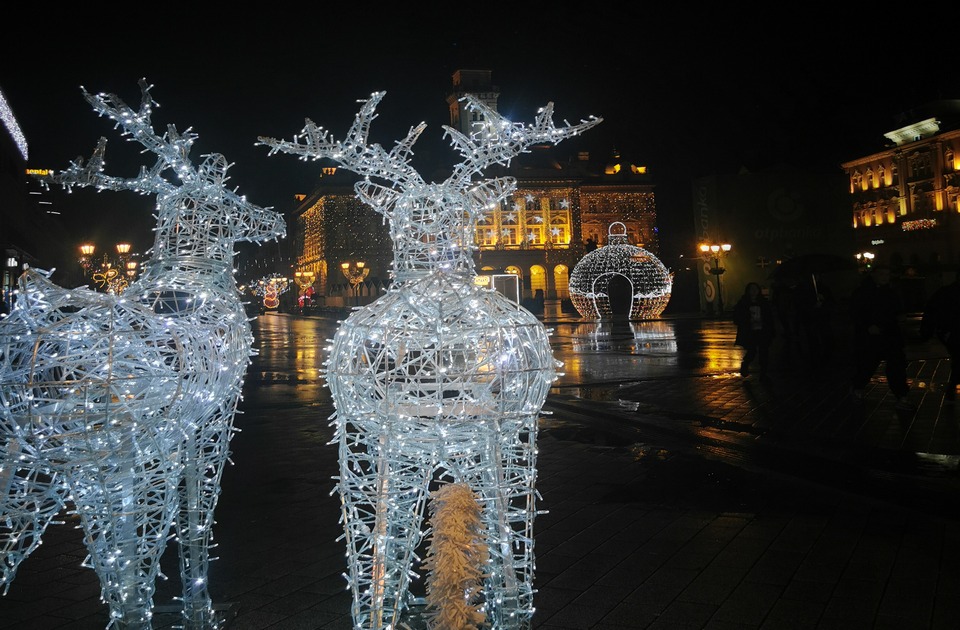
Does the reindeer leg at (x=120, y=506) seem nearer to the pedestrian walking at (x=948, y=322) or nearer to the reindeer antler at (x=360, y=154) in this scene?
the reindeer antler at (x=360, y=154)

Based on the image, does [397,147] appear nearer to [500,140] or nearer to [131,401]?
[500,140]

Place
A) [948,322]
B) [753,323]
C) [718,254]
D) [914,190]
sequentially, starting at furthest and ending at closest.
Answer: [914,190]
[718,254]
[753,323]
[948,322]

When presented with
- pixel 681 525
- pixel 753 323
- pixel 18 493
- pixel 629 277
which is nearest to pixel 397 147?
pixel 18 493

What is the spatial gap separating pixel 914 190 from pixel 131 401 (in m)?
63.7

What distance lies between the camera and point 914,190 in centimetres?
5528

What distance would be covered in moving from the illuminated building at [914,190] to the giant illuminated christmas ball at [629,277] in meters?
23.5

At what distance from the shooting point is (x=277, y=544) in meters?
4.62

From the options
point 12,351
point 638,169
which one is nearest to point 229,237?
point 12,351

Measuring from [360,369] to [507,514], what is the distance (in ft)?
2.90

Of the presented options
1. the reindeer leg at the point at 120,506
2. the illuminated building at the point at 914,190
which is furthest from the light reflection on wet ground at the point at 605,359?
the illuminated building at the point at 914,190

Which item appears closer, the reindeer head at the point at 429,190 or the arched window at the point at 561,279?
the reindeer head at the point at 429,190

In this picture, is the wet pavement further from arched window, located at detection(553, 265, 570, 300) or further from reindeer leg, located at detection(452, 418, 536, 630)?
arched window, located at detection(553, 265, 570, 300)

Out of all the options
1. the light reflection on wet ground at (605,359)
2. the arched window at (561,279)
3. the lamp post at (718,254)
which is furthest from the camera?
the arched window at (561,279)

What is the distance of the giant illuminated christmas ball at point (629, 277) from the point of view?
3303cm
